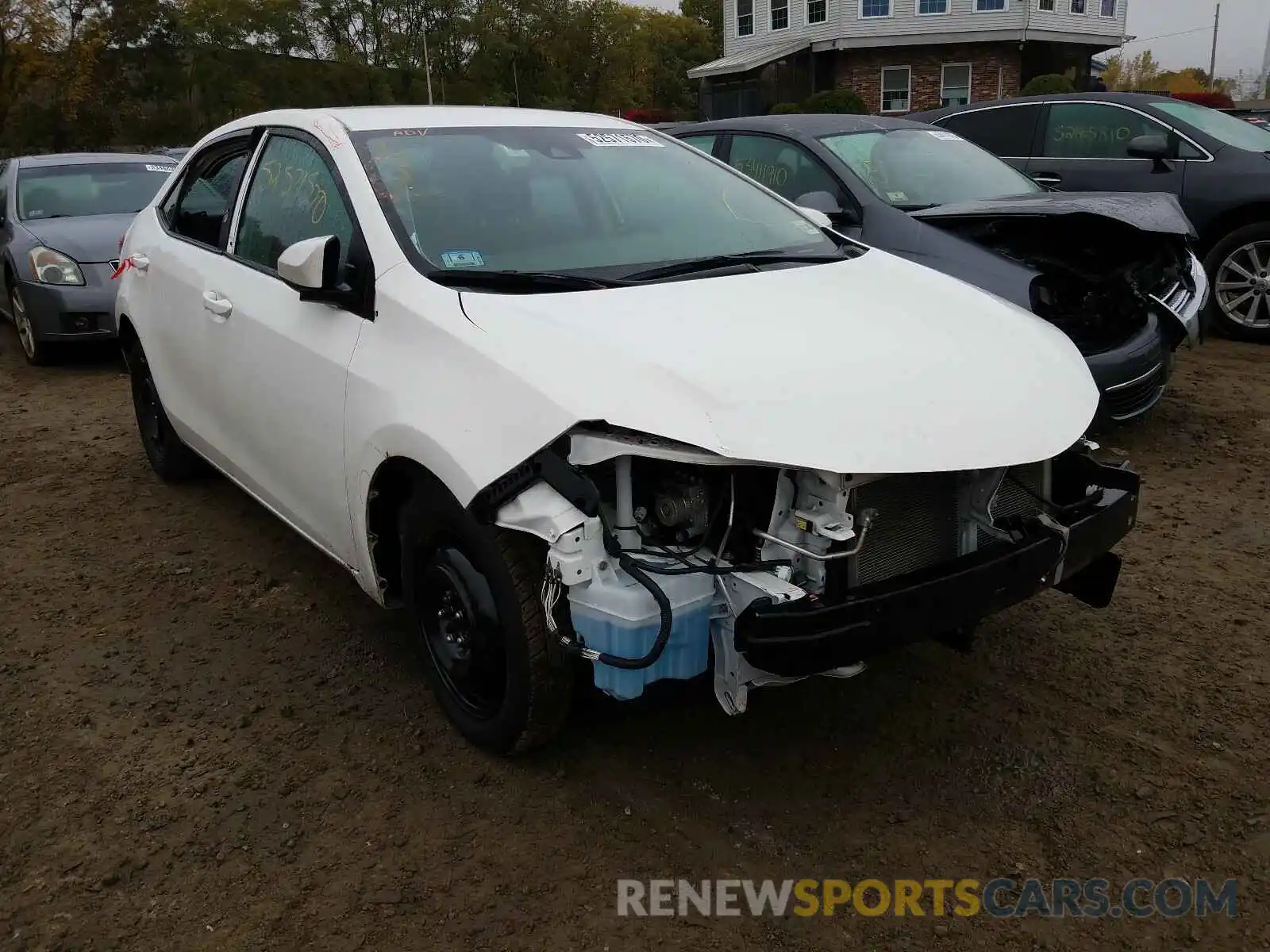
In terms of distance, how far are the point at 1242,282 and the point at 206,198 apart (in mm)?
6997

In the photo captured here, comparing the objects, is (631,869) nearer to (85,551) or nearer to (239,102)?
(85,551)

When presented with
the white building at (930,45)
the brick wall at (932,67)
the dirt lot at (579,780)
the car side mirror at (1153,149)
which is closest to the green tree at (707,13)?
the white building at (930,45)

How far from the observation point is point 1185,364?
7.30 m

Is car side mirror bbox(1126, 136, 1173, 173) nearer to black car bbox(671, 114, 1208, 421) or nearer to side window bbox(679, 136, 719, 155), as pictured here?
black car bbox(671, 114, 1208, 421)

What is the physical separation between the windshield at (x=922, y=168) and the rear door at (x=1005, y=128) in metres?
2.03

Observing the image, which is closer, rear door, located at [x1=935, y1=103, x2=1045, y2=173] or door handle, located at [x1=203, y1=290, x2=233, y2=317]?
door handle, located at [x1=203, y1=290, x2=233, y2=317]

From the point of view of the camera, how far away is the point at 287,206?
366 centimetres

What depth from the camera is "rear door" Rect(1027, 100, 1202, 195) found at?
8.02m

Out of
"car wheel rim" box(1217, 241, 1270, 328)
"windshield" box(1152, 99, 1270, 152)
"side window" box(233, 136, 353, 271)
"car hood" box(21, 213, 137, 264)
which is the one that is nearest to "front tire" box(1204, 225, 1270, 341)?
"car wheel rim" box(1217, 241, 1270, 328)

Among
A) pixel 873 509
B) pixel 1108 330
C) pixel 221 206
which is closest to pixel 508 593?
pixel 873 509

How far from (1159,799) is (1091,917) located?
0.53 metres

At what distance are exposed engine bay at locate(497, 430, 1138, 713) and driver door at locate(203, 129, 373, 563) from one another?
94cm

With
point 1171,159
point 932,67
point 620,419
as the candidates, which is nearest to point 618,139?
point 620,419

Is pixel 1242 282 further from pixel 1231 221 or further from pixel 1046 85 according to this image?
pixel 1046 85
